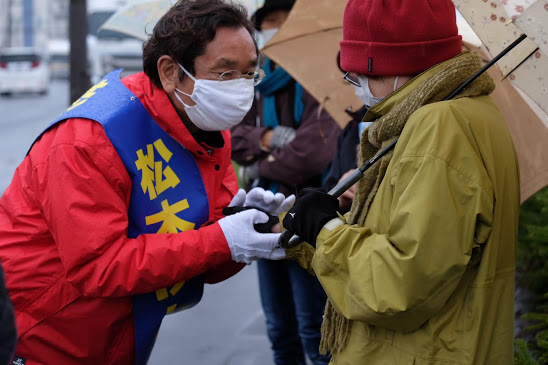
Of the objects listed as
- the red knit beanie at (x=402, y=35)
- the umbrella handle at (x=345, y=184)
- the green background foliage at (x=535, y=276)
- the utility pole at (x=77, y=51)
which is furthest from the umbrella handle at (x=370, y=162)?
the utility pole at (x=77, y=51)

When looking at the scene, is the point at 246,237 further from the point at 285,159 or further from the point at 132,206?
the point at 285,159

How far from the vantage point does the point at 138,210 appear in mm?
2600

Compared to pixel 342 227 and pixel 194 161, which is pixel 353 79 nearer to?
pixel 342 227

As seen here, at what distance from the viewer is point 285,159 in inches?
161

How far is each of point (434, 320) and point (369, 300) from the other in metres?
0.20

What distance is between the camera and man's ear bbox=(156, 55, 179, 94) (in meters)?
2.78

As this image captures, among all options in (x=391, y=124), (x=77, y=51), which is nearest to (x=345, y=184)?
(x=391, y=124)

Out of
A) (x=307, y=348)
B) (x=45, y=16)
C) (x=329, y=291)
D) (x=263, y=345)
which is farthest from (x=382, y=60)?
(x=45, y=16)

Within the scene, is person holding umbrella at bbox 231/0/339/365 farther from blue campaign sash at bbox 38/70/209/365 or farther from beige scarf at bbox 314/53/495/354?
beige scarf at bbox 314/53/495/354

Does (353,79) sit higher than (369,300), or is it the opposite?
(353,79)

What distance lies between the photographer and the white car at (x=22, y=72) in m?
28.1

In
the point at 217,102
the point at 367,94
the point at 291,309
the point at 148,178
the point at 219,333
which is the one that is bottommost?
the point at 219,333

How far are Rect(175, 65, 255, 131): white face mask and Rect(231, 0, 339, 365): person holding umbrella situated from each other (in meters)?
1.22

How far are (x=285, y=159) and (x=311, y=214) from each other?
192cm
